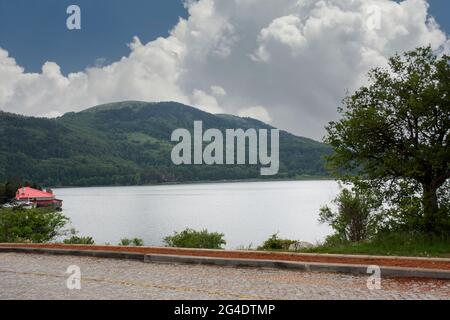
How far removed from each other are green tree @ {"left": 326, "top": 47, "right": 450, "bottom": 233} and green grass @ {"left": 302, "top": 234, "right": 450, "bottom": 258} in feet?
2.50

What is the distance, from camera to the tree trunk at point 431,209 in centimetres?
1775

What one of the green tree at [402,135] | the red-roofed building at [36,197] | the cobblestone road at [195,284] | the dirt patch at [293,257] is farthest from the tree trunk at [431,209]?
the red-roofed building at [36,197]

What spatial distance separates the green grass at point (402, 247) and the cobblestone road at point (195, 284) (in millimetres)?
3911

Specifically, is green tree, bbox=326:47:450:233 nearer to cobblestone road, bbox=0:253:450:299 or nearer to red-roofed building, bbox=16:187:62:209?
cobblestone road, bbox=0:253:450:299

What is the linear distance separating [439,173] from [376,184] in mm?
2484

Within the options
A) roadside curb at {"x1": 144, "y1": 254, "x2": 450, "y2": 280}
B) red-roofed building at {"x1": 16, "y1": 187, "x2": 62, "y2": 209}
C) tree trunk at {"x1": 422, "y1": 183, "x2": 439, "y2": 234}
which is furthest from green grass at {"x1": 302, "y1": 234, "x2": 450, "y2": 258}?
red-roofed building at {"x1": 16, "y1": 187, "x2": 62, "y2": 209}

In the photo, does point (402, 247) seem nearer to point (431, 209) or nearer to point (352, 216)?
point (431, 209)

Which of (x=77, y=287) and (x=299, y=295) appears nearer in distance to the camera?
(x=299, y=295)

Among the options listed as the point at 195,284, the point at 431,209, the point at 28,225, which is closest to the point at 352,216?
the point at 431,209

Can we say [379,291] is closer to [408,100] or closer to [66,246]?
[408,100]

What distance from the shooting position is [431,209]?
17.9 metres
